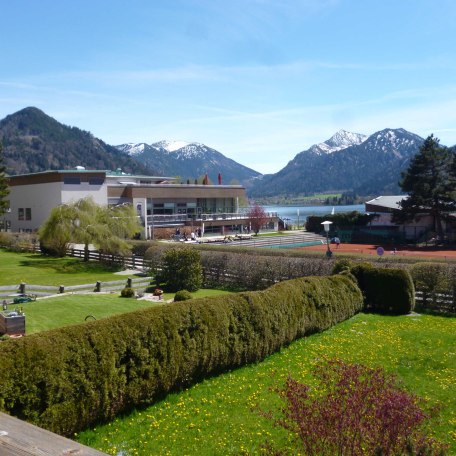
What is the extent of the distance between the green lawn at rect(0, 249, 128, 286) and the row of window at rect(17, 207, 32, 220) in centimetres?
1610

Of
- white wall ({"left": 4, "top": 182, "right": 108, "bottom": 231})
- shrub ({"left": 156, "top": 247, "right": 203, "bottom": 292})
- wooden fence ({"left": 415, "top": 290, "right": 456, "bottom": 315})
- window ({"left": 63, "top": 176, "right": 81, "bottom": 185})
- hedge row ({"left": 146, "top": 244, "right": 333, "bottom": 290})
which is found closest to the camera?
wooden fence ({"left": 415, "top": 290, "right": 456, "bottom": 315})

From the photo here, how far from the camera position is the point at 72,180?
51.5m

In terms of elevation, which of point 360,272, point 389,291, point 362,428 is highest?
point 362,428

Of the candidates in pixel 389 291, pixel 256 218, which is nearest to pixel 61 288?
pixel 389 291

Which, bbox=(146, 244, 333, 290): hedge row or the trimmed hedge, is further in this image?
bbox=(146, 244, 333, 290): hedge row

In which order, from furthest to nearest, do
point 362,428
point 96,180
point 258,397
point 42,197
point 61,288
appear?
point 42,197 → point 96,180 → point 61,288 → point 258,397 → point 362,428

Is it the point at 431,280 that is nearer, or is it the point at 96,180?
the point at 431,280

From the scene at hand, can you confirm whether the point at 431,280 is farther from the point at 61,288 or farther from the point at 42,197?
the point at 42,197

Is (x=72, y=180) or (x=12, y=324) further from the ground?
(x=72, y=180)

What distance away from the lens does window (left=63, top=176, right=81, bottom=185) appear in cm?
5094

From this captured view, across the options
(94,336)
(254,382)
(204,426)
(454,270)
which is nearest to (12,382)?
(94,336)

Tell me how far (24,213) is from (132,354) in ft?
175

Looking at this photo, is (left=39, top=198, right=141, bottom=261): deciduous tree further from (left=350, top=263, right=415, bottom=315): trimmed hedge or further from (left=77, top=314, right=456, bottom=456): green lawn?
(left=77, top=314, right=456, bottom=456): green lawn

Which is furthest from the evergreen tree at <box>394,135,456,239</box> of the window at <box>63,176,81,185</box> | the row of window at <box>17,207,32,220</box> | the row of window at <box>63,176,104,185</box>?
the row of window at <box>17,207,32,220</box>
